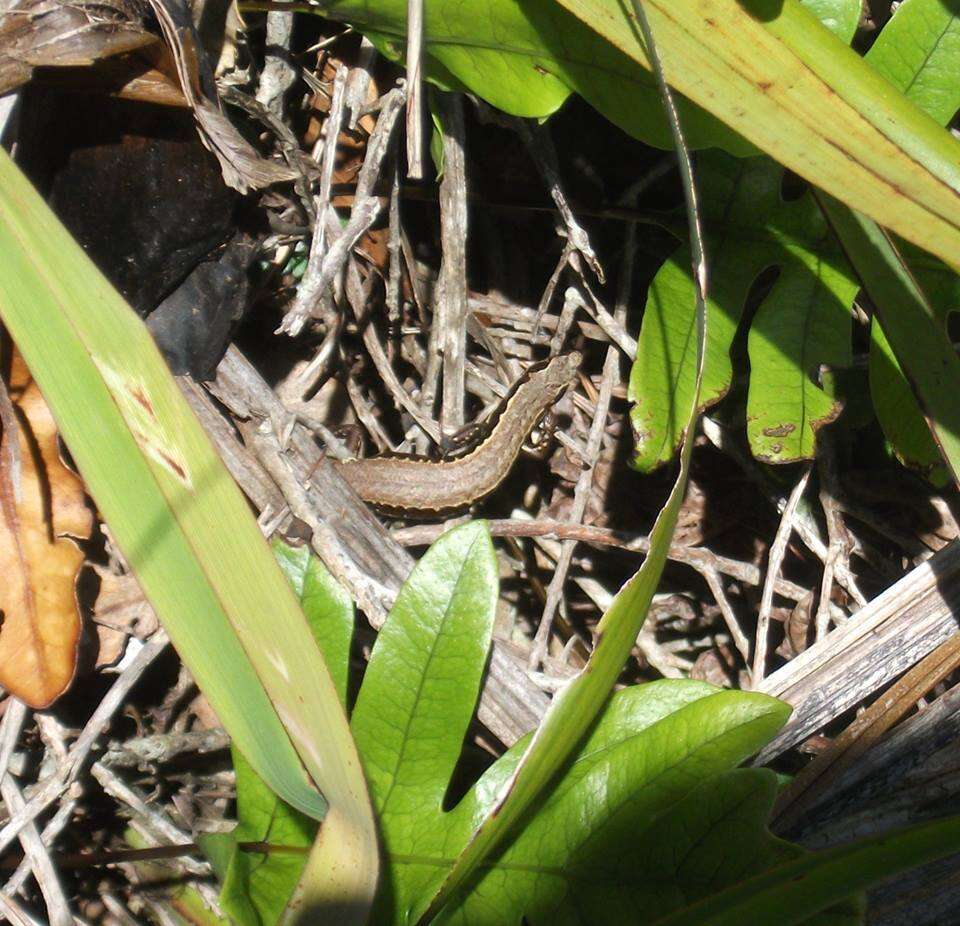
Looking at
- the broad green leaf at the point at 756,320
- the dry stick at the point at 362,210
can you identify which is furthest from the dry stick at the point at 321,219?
the broad green leaf at the point at 756,320

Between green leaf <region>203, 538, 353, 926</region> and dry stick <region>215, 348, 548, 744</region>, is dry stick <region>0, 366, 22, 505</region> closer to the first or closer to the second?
dry stick <region>215, 348, 548, 744</region>

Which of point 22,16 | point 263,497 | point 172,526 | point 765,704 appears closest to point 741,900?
point 765,704

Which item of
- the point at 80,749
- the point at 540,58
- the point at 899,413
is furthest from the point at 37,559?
the point at 899,413

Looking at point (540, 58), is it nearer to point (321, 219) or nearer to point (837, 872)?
point (321, 219)

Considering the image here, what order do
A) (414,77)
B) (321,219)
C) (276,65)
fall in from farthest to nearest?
1. (276,65)
2. (321,219)
3. (414,77)

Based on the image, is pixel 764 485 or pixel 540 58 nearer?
pixel 540 58
